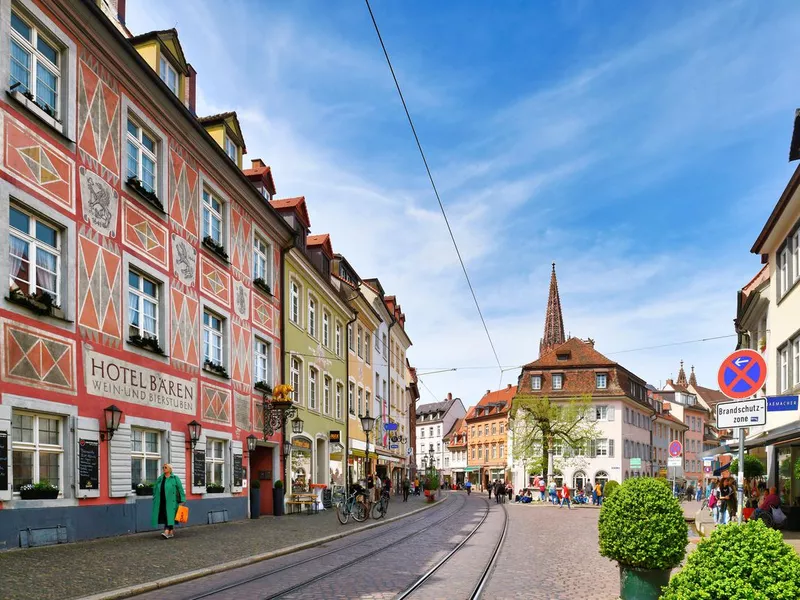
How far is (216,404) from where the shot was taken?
22.4 meters

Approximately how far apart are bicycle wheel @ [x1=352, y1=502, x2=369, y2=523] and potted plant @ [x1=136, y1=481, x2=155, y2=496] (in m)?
7.89

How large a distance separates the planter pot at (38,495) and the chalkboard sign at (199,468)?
6343mm

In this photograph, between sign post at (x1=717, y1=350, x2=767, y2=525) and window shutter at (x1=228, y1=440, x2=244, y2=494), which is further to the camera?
window shutter at (x1=228, y1=440, x2=244, y2=494)

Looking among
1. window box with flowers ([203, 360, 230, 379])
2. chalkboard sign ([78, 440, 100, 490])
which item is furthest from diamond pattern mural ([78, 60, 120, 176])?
window box with flowers ([203, 360, 230, 379])

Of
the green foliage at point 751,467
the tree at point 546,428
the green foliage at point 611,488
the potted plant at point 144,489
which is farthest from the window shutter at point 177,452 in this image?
the tree at point 546,428

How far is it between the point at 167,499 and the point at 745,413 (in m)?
11.7

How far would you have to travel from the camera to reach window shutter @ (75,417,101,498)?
14.8 m

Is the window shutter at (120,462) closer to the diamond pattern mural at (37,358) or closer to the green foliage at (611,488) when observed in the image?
the diamond pattern mural at (37,358)

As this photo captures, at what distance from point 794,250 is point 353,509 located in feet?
45.4

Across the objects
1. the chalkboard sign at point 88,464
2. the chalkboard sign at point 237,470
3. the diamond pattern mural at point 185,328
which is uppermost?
the diamond pattern mural at point 185,328

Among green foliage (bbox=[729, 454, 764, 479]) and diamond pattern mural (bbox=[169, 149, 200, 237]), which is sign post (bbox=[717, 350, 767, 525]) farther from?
green foliage (bbox=[729, 454, 764, 479])

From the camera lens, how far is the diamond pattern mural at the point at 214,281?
21.9 meters

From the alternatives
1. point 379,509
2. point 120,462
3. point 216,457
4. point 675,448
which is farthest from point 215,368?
point 675,448

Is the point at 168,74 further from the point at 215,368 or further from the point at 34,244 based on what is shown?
the point at 34,244
